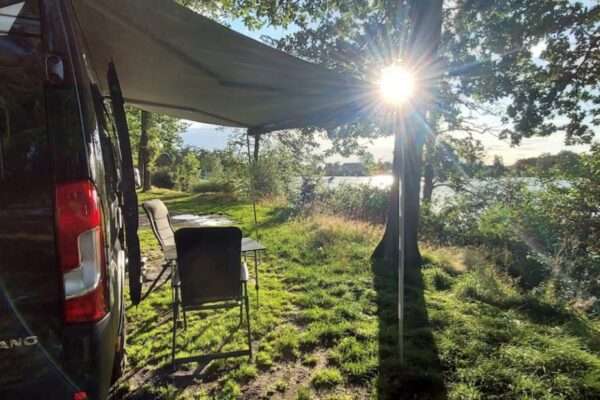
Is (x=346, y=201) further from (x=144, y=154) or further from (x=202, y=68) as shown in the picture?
(x=144, y=154)

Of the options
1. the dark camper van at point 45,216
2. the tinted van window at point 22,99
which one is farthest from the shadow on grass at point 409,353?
the tinted van window at point 22,99

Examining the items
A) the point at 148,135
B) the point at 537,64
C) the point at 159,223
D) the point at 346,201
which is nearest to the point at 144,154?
the point at 148,135

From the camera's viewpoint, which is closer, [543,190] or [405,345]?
[405,345]

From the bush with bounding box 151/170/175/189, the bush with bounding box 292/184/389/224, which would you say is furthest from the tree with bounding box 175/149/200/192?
the bush with bounding box 292/184/389/224

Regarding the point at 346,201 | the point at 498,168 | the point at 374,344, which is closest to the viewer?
the point at 374,344

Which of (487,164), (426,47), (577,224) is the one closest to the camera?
(426,47)

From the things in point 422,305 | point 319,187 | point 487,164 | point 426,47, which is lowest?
point 422,305

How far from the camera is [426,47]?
473 centimetres

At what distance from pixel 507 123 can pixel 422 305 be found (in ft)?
17.1

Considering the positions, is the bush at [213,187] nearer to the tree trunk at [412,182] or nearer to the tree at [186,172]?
the tree at [186,172]

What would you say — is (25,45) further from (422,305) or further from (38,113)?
(422,305)

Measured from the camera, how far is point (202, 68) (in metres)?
2.41

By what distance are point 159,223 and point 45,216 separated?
3.15 metres

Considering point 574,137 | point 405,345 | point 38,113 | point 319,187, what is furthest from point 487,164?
point 38,113
